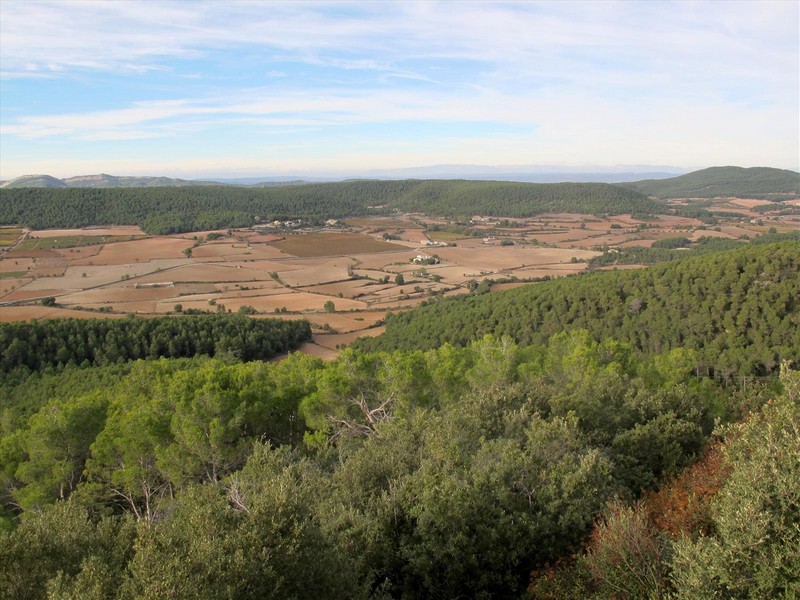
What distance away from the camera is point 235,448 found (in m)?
18.3

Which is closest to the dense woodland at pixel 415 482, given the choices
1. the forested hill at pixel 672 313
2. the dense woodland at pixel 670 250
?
the forested hill at pixel 672 313

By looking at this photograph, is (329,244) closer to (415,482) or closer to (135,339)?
(135,339)

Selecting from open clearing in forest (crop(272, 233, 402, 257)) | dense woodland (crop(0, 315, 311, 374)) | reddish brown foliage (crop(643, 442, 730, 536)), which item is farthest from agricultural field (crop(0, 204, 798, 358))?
reddish brown foliage (crop(643, 442, 730, 536))

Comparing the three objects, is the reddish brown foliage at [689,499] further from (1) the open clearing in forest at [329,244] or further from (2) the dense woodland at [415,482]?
(1) the open clearing in forest at [329,244]

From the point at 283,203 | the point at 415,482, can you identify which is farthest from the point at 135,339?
the point at 283,203

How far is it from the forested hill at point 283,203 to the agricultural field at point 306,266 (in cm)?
1004

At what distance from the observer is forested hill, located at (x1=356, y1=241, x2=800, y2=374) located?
3338 centimetres

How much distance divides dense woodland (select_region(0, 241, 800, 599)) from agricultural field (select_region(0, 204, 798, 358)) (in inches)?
912

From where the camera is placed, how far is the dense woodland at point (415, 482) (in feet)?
28.0

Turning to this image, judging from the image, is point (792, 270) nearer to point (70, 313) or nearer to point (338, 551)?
point (338, 551)

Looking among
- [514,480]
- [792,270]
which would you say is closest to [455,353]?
[514,480]

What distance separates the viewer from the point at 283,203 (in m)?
152

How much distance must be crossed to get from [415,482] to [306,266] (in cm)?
6922

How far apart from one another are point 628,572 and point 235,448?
12476mm
